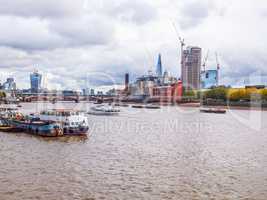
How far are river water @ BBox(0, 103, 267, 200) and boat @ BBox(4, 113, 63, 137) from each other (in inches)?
85.4

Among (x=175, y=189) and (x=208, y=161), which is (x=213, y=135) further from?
(x=175, y=189)

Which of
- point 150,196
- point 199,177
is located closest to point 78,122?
point 199,177

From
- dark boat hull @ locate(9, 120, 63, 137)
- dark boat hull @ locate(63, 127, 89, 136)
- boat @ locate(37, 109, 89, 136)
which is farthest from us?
boat @ locate(37, 109, 89, 136)

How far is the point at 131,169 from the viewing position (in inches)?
993

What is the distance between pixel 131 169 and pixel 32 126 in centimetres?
2357

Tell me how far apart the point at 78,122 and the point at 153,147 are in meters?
11.9

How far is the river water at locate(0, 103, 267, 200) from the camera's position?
1989 centimetres

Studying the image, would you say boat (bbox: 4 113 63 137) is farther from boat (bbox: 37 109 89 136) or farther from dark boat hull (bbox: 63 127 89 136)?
boat (bbox: 37 109 89 136)

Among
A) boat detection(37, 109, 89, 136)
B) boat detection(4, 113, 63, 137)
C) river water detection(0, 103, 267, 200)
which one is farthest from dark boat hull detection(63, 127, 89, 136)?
river water detection(0, 103, 267, 200)

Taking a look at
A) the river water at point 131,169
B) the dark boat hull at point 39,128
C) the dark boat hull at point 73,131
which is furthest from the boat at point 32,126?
the river water at point 131,169

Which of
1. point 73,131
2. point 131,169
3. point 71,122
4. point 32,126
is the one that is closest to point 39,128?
point 32,126

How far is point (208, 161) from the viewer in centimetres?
2850

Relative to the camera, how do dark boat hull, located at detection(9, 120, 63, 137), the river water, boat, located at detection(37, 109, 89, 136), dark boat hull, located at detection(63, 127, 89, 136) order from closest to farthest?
1. the river water
2. dark boat hull, located at detection(9, 120, 63, 137)
3. dark boat hull, located at detection(63, 127, 89, 136)
4. boat, located at detection(37, 109, 89, 136)

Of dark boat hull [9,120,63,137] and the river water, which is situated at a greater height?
dark boat hull [9,120,63,137]
